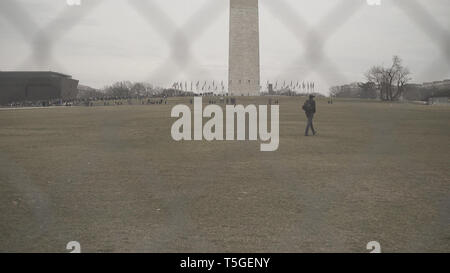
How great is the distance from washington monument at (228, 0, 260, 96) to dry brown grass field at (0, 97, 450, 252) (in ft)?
119

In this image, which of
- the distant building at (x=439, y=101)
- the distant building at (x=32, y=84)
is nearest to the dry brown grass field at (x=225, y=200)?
the distant building at (x=32, y=84)

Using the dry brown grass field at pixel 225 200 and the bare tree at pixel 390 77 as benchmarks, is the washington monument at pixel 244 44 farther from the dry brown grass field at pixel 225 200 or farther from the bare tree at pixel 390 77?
the dry brown grass field at pixel 225 200

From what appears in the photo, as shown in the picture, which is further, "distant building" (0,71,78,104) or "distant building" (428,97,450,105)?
"distant building" (428,97,450,105)

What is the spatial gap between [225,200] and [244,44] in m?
41.6

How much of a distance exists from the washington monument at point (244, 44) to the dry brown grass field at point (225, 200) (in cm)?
3620

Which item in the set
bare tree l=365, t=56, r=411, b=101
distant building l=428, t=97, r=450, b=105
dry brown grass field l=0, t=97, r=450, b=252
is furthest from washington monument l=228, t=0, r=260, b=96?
dry brown grass field l=0, t=97, r=450, b=252

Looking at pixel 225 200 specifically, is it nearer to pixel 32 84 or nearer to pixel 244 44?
pixel 32 84

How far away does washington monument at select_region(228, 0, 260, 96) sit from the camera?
4472 cm

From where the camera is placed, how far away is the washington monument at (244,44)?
44719mm

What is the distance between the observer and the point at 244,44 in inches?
1804

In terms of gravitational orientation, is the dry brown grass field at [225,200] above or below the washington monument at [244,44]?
below

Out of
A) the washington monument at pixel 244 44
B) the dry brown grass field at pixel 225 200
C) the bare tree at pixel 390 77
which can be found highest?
the washington monument at pixel 244 44

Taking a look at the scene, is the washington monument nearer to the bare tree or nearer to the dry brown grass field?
the bare tree

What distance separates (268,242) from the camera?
4.09 m
